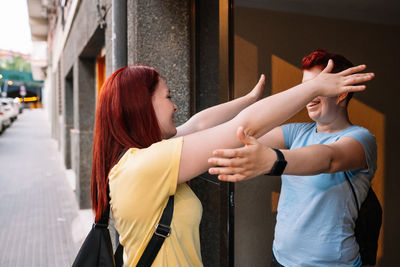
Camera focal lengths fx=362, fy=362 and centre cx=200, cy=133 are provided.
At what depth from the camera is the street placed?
15.4 feet

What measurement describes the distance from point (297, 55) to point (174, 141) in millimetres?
1991

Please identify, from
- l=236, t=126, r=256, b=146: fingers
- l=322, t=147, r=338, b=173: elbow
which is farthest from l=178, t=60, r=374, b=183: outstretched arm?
l=322, t=147, r=338, b=173: elbow

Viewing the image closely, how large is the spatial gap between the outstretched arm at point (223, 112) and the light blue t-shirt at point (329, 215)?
443mm

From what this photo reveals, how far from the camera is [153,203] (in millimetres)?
1473

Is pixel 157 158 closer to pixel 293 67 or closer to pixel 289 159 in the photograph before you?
pixel 289 159

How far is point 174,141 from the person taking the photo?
4.71 ft

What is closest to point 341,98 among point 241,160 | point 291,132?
point 291,132

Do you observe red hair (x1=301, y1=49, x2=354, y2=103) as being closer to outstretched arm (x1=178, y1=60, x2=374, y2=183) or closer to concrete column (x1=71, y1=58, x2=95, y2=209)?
outstretched arm (x1=178, y1=60, x2=374, y2=183)

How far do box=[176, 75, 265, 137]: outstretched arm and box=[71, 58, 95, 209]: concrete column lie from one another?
5074 mm

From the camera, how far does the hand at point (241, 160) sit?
1.23 m

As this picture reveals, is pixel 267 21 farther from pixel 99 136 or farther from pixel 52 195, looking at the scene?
pixel 52 195

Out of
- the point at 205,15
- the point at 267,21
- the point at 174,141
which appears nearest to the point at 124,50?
the point at 205,15

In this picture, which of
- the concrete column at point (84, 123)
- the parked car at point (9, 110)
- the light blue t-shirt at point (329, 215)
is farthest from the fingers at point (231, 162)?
the parked car at point (9, 110)

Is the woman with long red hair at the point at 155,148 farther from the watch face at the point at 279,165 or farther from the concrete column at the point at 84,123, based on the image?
the concrete column at the point at 84,123
